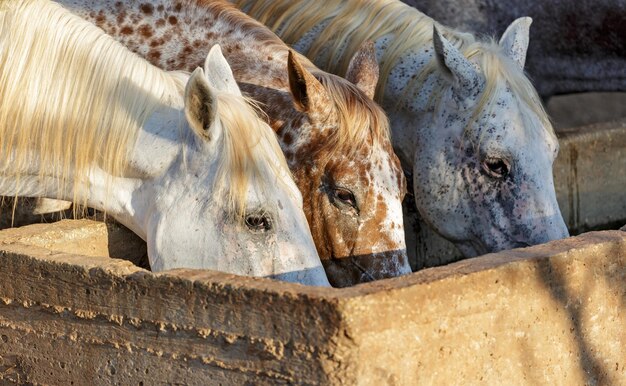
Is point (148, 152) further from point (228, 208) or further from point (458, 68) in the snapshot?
point (458, 68)

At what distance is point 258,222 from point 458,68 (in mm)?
1475

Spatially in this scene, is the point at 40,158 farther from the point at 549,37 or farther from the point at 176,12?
the point at 549,37

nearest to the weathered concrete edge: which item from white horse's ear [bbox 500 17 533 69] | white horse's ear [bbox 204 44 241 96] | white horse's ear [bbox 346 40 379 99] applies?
white horse's ear [bbox 204 44 241 96]

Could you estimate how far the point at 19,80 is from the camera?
3705mm

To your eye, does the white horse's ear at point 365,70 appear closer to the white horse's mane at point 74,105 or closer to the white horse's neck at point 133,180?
the white horse's mane at point 74,105

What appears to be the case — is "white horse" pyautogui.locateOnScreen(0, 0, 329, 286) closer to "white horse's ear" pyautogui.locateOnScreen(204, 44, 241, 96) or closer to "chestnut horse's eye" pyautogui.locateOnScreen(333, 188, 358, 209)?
"white horse's ear" pyautogui.locateOnScreen(204, 44, 241, 96)

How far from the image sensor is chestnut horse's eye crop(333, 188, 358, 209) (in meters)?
4.17

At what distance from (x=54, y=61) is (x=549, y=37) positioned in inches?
154

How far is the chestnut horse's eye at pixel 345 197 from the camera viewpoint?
417 cm

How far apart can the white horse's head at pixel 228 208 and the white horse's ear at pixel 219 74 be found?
190 millimetres

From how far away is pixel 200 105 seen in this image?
3547 mm

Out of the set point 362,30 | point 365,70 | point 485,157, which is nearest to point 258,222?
point 365,70

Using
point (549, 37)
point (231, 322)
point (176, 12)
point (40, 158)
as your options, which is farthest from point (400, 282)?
point (549, 37)

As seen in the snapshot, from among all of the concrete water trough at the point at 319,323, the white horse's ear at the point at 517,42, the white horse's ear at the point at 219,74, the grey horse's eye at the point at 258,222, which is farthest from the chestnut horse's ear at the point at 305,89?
the white horse's ear at the point at 517,42
